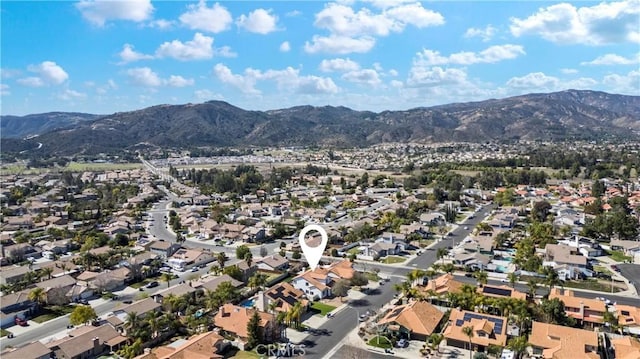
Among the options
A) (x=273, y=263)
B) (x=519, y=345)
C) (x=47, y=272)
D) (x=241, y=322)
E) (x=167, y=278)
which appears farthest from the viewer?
(x=273, y=263)

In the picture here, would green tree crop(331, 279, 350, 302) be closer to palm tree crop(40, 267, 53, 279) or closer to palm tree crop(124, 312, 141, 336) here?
palm tree crop(124, 312, 141, 336)

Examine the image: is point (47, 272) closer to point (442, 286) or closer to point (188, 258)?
point (188, 258)

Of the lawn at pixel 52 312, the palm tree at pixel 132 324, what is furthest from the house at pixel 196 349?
the lawn at pixel 52 312

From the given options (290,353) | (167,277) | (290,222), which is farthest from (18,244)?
(290,353)

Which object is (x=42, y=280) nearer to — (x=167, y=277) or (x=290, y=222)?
(x=167, y=277)

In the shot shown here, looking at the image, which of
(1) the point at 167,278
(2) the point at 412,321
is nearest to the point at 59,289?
(1) the point at 167,278

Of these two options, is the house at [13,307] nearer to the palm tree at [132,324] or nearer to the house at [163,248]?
the palm tree at [132,324]

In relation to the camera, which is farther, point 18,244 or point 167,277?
point 18,244

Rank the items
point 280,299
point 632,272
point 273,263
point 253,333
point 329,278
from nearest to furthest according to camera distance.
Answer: point 253,333, point 280,299, point 329,278, point 632,272, point 273,263
